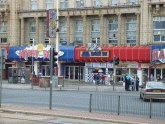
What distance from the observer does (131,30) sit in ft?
159

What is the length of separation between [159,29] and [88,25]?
1071 cm

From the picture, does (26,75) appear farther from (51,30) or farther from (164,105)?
(164,105)

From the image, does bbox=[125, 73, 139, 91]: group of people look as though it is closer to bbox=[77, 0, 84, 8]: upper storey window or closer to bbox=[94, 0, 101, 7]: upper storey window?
bbox=[94, 0, 101, 7]: upper storey window

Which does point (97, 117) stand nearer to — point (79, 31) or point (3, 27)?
point (79, 31)

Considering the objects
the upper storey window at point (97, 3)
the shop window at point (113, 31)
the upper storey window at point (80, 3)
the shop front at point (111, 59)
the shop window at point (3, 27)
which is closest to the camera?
the shop front at point (111, 59)

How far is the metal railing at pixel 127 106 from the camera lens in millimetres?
15797

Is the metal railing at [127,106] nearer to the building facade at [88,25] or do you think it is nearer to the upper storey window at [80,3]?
the building facade at [88,25]

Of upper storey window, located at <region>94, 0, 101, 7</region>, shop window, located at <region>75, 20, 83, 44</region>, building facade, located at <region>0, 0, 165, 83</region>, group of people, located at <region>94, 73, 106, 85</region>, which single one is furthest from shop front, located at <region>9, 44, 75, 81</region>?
upper storey window, located at <region>94, 0, 101, 7</region>

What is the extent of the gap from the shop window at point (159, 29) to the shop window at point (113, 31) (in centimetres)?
596

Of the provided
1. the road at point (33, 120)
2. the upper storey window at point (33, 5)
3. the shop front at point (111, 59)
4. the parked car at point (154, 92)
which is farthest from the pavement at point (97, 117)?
the upper storey window at point (33, 5)

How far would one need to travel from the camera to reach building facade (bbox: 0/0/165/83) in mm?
45594

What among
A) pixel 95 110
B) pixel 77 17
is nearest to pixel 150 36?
pixel 77 17

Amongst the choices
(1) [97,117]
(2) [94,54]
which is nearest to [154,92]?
(1) [97,117]

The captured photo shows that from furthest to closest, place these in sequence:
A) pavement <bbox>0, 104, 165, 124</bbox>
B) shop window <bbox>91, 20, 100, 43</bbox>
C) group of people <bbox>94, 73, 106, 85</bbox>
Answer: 1. shop window <bbox>91, 20, 100, 43</bbox>
2. group of people <bbox>94, 73, 106, 85</bbox>
3. pavement <bbox>0, 104, 165, 124</bbox>
